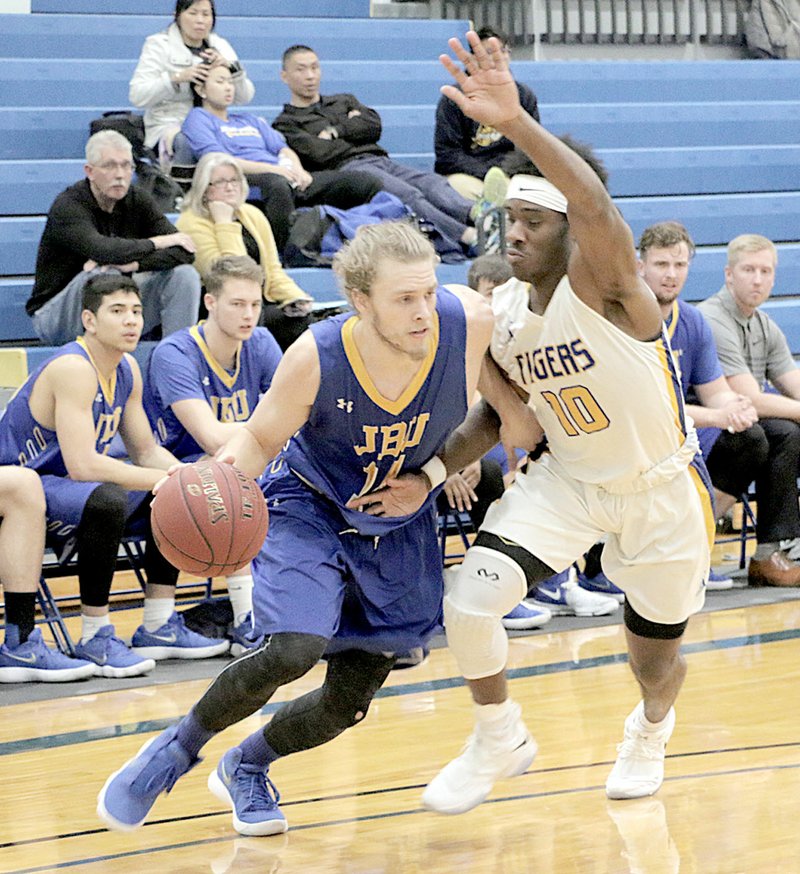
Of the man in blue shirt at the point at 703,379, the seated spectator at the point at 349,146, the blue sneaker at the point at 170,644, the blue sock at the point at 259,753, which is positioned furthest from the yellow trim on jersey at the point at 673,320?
the blue sock at the point at 259,753

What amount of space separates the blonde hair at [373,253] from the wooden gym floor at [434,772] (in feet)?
4.27

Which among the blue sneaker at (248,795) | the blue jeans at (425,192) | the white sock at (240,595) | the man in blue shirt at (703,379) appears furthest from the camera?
the blue jeans at (425,192)

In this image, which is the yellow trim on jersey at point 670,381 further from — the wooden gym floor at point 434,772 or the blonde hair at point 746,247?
the blonde hair at point 746,247

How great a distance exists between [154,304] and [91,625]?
190 cm

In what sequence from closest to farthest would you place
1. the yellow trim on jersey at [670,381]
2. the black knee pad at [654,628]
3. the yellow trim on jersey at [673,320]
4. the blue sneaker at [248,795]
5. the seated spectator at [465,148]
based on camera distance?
the blue sneaker at [248,795], the yellow trim on jersey at [670,381], the black knee pad at [654,628], the yellow trim on jersey at [673,320], the seated spectator at [465,148]

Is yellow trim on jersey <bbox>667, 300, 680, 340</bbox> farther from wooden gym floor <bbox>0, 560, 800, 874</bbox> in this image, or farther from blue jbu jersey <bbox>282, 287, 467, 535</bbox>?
blue jbu jersey <bbox>282, 287, 467, 535</bbox>

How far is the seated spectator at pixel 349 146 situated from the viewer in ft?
27.8

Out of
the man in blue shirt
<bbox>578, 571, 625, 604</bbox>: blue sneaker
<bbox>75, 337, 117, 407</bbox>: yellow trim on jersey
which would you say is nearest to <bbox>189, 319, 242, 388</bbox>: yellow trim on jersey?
<bbox>75, 337, 117, 407</bbox>: yellow trim on jersey

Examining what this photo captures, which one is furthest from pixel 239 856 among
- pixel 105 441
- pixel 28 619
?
pixel 105 441

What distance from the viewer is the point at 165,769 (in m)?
3.59

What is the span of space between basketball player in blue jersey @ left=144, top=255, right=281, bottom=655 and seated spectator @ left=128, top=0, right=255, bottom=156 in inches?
83.6

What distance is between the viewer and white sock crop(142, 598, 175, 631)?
589 cm

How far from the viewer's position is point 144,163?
789 cm

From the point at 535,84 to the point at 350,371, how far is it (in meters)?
7.82
